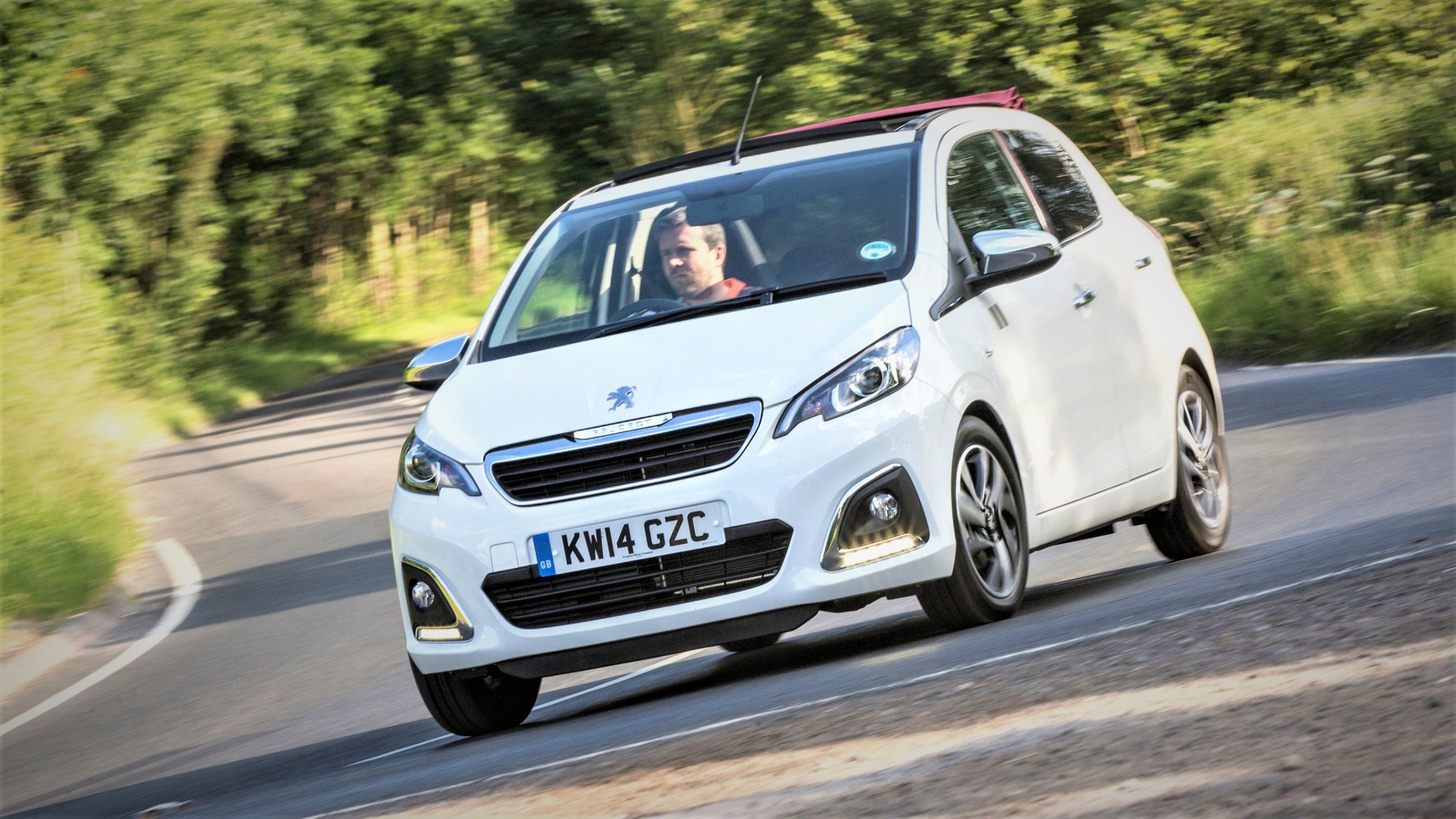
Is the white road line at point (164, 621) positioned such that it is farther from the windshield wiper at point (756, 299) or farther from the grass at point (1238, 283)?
the windshield wiper at point (756, 299)

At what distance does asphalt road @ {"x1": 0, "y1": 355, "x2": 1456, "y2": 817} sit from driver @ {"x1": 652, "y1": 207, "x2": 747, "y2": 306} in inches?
51.6

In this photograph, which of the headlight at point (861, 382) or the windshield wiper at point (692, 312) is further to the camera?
the windshield wiper at point (692, 312)

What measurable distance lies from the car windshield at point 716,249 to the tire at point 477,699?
1140 mm

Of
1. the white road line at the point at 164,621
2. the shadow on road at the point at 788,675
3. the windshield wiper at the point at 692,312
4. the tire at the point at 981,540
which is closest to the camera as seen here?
the shadow on road at the point at 788,675

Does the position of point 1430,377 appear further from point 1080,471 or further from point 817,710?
point 817,710

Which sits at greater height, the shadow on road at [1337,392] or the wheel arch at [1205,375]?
the wheel arch at [1205,375]

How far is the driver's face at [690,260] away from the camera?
7168 millimetres

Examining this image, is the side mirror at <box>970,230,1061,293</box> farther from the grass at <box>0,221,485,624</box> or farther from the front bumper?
the grass at <box>0,221,485,624</box>

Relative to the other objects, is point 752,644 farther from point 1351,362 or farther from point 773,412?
point 1351,362

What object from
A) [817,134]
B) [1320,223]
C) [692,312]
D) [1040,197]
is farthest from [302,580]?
[1320,223]

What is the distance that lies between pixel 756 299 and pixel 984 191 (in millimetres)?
1163

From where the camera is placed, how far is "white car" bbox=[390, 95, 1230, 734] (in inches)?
247

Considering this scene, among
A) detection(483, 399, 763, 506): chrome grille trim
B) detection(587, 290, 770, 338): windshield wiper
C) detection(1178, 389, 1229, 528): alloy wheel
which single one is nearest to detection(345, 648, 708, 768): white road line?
detection(483, 399, 763, 506): chrome grille trim

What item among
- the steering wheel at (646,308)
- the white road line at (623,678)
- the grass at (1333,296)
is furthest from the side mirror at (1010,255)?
the grass at (1333,296)
